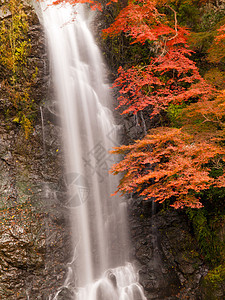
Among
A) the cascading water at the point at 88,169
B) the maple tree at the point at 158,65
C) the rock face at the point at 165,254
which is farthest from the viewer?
the maple tree at the point at 158,65

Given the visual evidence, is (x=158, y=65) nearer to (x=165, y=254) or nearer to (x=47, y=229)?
(x=165, y=254)

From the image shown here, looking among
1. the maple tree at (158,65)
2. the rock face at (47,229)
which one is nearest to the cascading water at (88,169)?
the rock face at (47,229)

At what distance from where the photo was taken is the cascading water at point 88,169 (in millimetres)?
6785

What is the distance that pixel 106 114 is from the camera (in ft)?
29.6

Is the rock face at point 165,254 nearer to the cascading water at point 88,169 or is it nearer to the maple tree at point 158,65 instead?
the cascading water at point 88,169

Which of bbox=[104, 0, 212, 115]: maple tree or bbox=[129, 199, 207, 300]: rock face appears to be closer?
bbox=[129, 199, 207, 300]: rock face

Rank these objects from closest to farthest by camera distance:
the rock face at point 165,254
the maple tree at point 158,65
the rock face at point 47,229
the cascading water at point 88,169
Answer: the rock face at point 47,229
the rock face at point 165,254
the cascading water at point 88,169
the maple tree at point 158,65

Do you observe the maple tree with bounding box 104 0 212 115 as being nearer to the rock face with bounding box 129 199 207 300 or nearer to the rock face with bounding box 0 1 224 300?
the rock face with bounding box 0 1 224 300

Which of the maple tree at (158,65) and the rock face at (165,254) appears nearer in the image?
the rock face at (165,254)

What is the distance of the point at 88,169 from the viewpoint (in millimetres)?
8320

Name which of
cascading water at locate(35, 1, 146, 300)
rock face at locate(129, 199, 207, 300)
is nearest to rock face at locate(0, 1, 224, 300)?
rock face at locate(129, 199, 207, 300)

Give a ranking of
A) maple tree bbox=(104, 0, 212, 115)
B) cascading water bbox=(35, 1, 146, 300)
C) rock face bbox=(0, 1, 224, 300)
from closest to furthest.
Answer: rock face bbox=(0, 1, 224, 300), cascading water bbox=(35, 1, 146, 300), maple tree bbox=(104, 0, 212, 115)

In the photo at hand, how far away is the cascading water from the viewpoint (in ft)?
22.3

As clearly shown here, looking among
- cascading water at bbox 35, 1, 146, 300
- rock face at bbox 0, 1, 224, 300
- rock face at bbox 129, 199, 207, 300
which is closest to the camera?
rock face at bbox 0, 1, 224, 300
